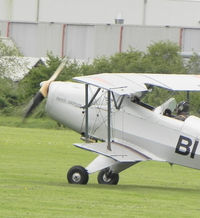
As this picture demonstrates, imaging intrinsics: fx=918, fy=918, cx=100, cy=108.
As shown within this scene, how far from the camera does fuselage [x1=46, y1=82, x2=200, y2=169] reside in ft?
64.2

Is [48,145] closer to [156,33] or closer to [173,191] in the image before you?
[173,191]

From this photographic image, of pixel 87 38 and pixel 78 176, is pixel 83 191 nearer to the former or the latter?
pixel 78 176

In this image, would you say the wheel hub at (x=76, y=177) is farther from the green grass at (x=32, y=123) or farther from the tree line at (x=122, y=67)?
the tree line at (x=122, y=67)

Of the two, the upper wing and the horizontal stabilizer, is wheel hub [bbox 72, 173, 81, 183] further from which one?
the upper wing

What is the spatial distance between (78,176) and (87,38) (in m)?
57.1

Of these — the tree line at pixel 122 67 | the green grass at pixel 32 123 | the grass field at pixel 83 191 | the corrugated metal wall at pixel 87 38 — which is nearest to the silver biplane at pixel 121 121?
the grass field at pixel 83 191

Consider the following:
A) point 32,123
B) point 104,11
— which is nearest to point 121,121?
point 32,123

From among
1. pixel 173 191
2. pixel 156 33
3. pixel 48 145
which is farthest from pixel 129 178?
pixel 156 33

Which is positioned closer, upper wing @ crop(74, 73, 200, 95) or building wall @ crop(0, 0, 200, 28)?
upper wing @ crop(74, 73, 200, 95)

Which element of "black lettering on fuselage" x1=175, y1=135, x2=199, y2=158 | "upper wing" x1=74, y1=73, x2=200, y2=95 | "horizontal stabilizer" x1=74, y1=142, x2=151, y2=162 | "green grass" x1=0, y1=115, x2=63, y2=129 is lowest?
"green grass" x1=0, y1=115, x2=63, y2=129

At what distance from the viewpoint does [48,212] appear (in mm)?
14852

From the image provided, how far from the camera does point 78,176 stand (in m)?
20.3

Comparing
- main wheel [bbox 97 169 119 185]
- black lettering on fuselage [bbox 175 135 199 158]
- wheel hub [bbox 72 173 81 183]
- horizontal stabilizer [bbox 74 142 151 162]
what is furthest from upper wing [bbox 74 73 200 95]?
main wheel [bbox 97 169 119 185]

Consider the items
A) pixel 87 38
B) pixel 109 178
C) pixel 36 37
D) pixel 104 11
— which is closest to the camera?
pixel 109 178
